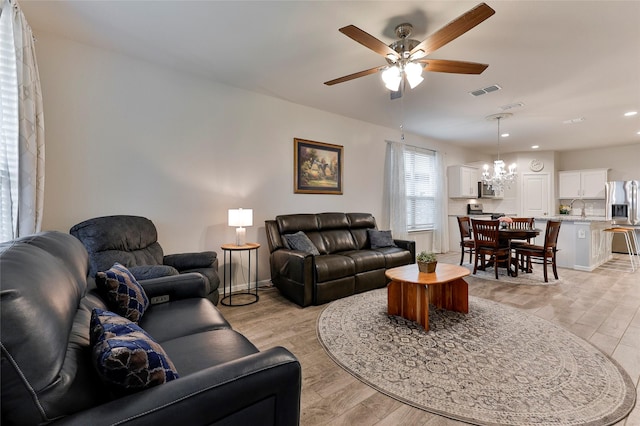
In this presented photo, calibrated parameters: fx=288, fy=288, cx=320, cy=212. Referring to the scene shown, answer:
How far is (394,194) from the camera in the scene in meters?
5.67

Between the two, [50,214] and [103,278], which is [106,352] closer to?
[103,278]

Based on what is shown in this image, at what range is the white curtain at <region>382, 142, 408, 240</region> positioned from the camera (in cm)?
567

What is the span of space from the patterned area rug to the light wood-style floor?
10 cm

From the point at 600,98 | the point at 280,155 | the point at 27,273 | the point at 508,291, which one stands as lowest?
the point at 508,291

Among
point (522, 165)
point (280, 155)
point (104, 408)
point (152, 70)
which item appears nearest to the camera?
point (104, 408)

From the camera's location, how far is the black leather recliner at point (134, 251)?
2.41m

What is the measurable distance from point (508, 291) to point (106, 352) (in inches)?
172

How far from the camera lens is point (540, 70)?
3.25 metres

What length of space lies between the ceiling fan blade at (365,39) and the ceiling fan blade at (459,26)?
0.22 metres

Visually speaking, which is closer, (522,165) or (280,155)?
(280,155)

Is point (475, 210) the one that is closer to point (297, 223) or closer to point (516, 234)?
point (516, 234)

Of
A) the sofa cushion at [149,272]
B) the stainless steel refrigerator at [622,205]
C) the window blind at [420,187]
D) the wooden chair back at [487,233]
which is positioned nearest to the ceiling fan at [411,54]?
the sofa cushion at [149,272]

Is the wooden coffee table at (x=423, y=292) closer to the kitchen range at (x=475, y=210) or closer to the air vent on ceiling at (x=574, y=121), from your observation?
the air vent on ceiling at (x=574, y=121)

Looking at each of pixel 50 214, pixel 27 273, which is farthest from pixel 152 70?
pixel 27 273
